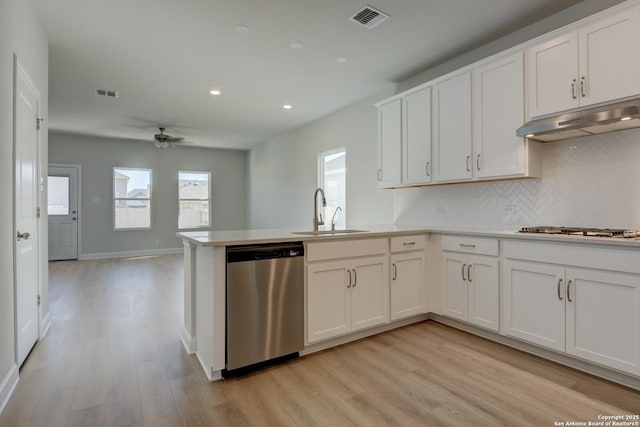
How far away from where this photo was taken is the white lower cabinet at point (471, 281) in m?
2.68

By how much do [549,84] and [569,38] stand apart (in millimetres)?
314

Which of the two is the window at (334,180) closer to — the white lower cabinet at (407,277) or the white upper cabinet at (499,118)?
the white lower cabinet at (407,277)

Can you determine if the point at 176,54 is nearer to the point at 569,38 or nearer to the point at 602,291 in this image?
the point at 569,38

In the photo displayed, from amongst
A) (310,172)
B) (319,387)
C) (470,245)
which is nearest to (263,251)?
(319,387)

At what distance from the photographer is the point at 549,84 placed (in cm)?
248

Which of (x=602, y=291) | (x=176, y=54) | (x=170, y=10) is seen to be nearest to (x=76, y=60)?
(x=176, y=54)

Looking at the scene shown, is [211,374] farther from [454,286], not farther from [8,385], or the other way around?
[454,286]

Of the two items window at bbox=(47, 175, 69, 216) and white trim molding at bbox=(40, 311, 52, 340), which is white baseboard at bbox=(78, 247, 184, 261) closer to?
window at bbox=(47, 175, 69, 216)

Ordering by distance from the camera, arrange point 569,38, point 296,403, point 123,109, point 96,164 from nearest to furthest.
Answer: point 296,403
point 569,38
point 123,109
point 96,164

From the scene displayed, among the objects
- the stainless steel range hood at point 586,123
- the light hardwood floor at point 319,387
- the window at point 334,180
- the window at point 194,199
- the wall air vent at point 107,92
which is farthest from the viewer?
the window at point 194,199

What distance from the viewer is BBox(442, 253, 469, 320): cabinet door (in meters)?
2.93

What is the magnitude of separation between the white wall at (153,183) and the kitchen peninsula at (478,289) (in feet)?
20.5

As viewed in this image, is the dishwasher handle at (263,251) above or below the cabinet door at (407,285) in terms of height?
above

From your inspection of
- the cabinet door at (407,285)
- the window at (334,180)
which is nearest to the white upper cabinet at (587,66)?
the cabinet door at (407,285)
